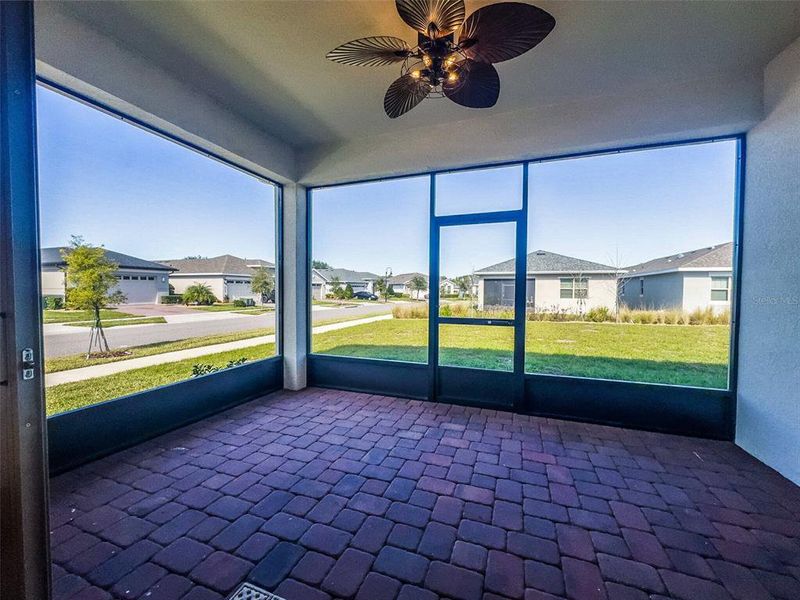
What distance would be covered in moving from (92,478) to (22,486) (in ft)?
5.01

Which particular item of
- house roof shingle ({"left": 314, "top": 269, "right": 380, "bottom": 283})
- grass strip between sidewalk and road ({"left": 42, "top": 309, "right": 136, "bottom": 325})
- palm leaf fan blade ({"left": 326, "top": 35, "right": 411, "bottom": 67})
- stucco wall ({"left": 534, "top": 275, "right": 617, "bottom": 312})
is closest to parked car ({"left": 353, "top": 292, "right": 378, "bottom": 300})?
house roof shingle ({"left": 314, "top": 269, "right": 380, "bottom": 283})

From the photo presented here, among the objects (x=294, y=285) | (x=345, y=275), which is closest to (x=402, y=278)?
(x=345, y=275)

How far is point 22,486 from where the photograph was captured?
104 cm

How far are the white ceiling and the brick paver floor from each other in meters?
2.96

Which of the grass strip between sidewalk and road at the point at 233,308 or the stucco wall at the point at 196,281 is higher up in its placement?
the stucco wall at the point at 196,281

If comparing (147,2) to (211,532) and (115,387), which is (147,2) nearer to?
(115,387)

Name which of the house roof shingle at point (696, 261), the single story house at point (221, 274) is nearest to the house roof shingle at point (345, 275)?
the single story house at point (221, 274)

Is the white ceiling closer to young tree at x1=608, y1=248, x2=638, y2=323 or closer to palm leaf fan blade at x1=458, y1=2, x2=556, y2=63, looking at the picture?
palm leaf fan blade at x1=458, y1=2, x2=556, y2=63

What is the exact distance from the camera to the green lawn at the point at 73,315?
2189mm

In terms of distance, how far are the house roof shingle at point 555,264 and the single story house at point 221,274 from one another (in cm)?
287

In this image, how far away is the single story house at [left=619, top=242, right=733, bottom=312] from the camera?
2.82 m

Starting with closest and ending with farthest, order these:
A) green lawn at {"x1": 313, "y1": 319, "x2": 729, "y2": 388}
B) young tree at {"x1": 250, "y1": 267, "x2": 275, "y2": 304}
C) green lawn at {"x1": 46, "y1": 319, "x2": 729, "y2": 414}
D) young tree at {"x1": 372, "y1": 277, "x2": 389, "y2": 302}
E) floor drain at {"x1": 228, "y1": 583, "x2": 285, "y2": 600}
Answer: floor drain at {"x1": 228, "y1": 583, "x2": 285, "y2": 600} → green lawn at {"x1": 46, "y1": 319, "x2": 729, "y2": 414} → green lawn at {"x1": 313, "y1": 319, "x2": 729, "y2": 388} → young tree at {"x1": 250, "y1": 267, "x2": 275, "y2": 304} → young tree at {"x1": 372, "y1": 277, "x2": 389, "y2": 302}

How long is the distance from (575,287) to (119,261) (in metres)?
4.02

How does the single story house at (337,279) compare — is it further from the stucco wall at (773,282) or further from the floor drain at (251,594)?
the stucco wall at (773,282)
